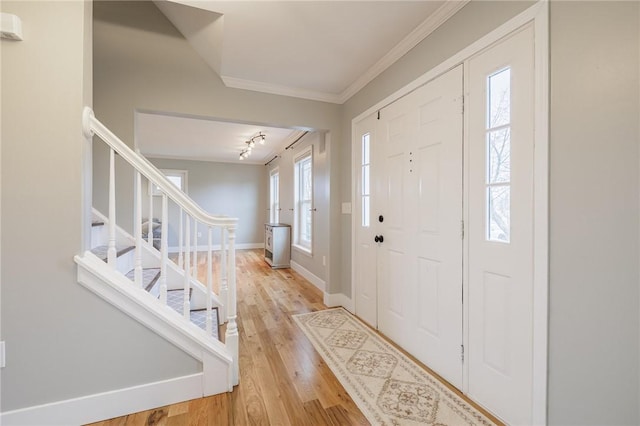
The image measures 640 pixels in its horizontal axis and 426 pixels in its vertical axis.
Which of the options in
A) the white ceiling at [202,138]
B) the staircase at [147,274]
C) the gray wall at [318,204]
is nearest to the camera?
the staircase at [147,274]

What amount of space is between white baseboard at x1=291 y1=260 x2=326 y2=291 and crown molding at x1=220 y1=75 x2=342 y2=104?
2.36 m

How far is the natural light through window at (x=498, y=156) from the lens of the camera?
4.58 feet

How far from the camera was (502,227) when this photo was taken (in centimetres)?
144

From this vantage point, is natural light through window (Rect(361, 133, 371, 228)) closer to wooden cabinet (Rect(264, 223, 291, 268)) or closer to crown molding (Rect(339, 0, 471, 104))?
crown molding (Rect(339, 0, 471, 104))

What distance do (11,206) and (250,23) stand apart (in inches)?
69.4

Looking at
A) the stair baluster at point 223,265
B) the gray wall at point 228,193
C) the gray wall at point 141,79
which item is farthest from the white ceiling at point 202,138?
the stair baluster at point 223,265

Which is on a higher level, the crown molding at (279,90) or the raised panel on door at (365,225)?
the crown molding at (279,90)

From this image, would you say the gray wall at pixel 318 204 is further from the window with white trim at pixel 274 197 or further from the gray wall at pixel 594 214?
the gray wall at pixel 594 214

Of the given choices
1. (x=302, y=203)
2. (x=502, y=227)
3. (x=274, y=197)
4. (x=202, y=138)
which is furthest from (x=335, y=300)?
(x=274, y=197)

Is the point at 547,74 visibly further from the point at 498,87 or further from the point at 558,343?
the point at 558,343

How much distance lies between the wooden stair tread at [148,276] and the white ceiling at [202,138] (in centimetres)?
191

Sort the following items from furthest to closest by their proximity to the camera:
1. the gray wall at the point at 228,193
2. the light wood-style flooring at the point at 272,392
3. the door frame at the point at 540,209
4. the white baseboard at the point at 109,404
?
the gray wall at the point at 228,193, the light wood-style flooring at the point at 272,392, the white baseboard at the point at 109,404, the door frame at the point at 540,209

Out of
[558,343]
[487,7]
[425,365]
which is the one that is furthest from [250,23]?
[425,365]

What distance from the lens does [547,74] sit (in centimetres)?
120
